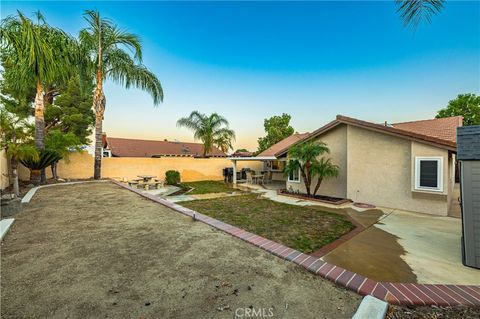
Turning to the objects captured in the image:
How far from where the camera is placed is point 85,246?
3822 millimetres

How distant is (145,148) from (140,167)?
1554cm

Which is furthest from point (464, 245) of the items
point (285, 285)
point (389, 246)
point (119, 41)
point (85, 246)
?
point (119, 41)

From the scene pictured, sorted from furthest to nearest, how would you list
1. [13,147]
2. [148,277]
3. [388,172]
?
[388,172]
[13,147]
[148,277]

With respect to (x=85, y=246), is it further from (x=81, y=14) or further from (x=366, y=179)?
(x=81, y=14)

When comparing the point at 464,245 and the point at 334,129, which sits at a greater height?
the point at 334,129

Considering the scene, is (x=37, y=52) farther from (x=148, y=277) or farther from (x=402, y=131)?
(x=402, y=131)

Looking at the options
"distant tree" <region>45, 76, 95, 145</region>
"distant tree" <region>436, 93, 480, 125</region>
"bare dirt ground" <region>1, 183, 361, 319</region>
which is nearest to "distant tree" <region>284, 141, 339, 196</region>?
"bare dirt ground" <region>1, 183, 361, 319</region>

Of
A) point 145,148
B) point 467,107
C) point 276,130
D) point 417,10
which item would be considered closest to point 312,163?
point 417,10

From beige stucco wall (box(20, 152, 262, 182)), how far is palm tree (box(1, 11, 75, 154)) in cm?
345

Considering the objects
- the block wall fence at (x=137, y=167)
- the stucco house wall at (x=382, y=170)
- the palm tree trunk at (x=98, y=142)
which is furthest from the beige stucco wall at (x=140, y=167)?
the stucco house wall at (x=382, y=170)

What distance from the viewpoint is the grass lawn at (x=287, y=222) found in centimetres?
488

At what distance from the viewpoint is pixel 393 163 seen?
8.53 metres

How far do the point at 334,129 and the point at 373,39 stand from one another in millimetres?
5801

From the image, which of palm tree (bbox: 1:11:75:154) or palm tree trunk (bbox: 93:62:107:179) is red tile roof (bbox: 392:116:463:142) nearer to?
palm tree (bbox: 1:11:75:154)
